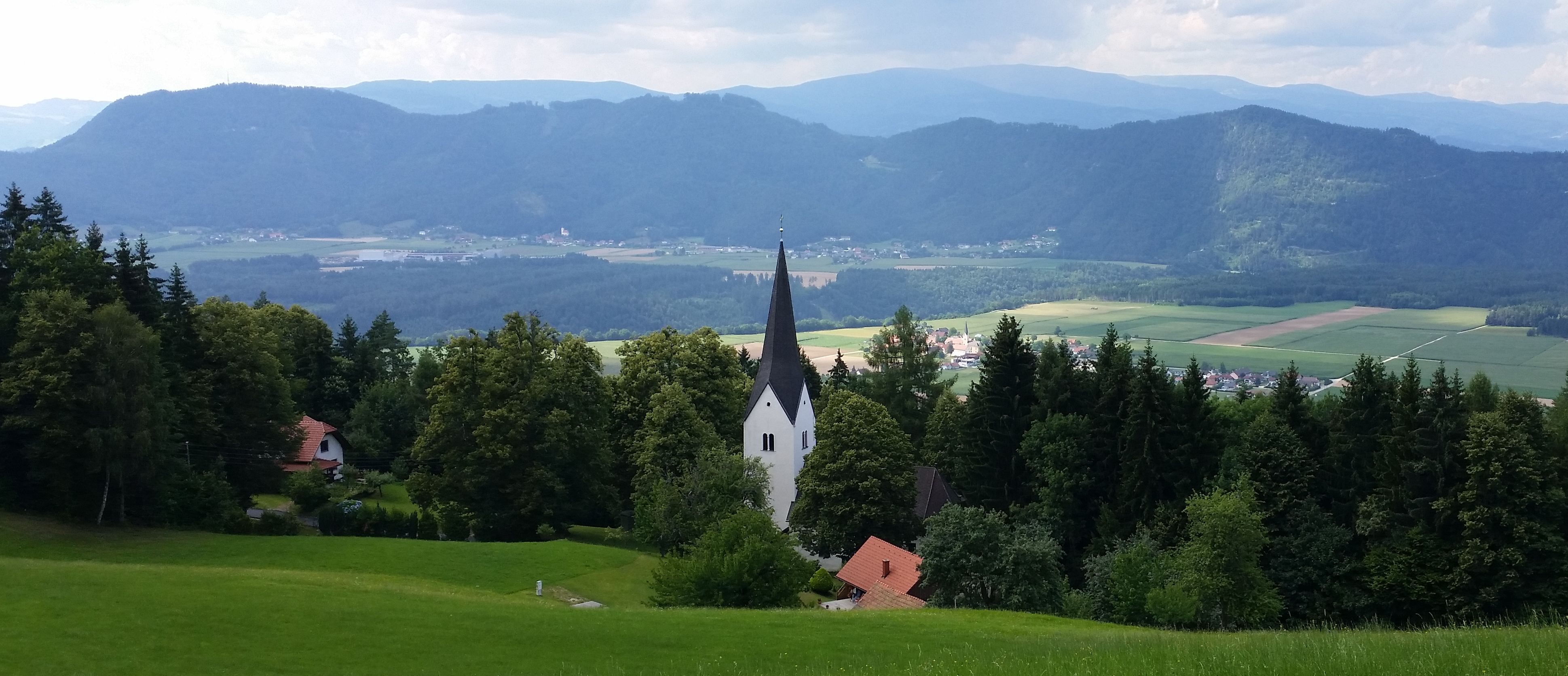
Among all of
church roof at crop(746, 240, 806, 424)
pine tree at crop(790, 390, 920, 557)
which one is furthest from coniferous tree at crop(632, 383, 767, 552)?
church roof at crop(746, 240, 806, 424)

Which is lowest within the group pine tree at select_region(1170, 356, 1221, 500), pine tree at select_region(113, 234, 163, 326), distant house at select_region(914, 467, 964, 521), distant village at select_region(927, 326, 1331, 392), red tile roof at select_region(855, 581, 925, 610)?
red tile roof at select_region(855, 581, 925, 610)

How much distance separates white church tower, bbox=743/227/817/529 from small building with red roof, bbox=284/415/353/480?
20998 millimetres

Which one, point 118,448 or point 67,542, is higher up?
point 118,448

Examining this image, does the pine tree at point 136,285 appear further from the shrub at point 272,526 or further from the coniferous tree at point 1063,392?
the coniferous tree at point 1063,392

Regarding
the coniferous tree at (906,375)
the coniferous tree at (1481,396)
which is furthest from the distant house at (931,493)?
the coniferous tree at (1481,396)

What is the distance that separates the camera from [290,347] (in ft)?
217

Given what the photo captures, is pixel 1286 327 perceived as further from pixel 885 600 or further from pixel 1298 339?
pixel 885 600

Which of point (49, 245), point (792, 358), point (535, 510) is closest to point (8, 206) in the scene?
point (49, 245)

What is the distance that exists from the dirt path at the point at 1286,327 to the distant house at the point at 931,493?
9120 cm

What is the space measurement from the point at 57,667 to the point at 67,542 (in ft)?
55.9

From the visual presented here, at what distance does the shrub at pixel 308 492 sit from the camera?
51375mm

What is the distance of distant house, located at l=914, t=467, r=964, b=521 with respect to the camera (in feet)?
169

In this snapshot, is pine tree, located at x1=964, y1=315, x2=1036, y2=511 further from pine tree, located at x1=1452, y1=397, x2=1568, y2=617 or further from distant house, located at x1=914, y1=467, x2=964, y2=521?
pine tree, located at x1=1452, y1=397, x2=1568, y2=617

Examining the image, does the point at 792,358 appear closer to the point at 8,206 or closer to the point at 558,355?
the point at 558,355
